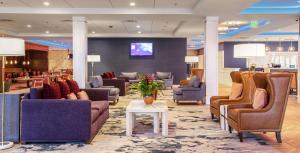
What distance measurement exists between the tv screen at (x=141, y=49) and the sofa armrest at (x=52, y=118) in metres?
12.2

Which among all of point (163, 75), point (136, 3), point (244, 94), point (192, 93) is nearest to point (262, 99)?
point (244, 94)

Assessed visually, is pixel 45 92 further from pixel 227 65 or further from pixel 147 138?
pixel 227 65

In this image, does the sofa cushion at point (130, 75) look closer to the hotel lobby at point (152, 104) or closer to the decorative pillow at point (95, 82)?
the hotel lobby at point (152, 104)

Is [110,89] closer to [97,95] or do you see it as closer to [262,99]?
[97,95]

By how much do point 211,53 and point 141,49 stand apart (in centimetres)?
721

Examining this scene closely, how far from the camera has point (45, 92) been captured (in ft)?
16.3

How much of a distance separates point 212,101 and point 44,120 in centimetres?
367

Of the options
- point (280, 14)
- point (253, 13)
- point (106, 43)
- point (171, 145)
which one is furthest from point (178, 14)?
point (106, 43)

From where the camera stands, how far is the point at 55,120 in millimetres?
4781

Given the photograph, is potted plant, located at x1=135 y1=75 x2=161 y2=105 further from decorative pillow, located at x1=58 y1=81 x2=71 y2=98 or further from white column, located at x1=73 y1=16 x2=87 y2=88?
white column, located at x1=73 y1=16 x2=87 y2=88

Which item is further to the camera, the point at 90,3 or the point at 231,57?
the point at 231,57

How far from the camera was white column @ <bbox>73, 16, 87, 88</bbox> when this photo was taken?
33.1ft

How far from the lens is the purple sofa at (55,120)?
477 centimetres

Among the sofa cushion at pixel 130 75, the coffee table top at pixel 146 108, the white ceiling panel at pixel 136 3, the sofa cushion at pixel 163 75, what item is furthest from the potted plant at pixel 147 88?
the sofa cushion at pixel 163 75
